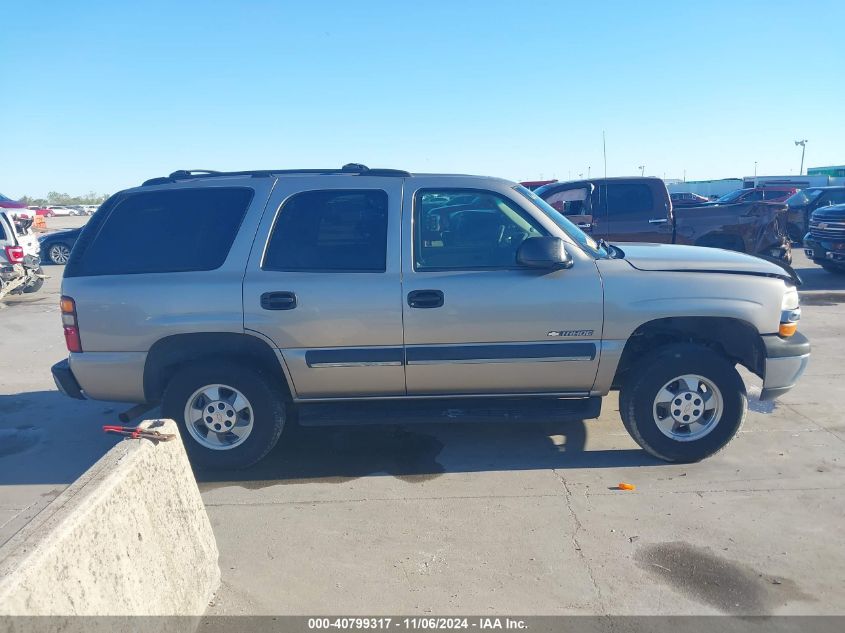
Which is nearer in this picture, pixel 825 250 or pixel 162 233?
pixel 162 233

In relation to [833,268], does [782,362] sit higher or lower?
higher

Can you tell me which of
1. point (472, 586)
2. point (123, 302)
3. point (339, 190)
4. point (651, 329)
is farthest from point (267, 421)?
point (651, 329)

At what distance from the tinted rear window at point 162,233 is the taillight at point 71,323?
205 mm

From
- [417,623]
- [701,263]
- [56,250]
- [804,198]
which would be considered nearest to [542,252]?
[701,263]

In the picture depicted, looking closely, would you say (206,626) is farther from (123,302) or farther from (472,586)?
(123,302)

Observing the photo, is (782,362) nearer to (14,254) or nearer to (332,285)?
(332,285)

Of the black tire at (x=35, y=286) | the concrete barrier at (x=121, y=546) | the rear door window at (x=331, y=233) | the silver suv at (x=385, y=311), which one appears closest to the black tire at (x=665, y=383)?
the silver suv at (x=385, y=311)

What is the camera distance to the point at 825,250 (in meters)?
13.0

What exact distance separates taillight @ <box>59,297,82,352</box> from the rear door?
1.18 metres

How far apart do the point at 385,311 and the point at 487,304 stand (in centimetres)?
67

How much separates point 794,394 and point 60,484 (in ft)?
20.0

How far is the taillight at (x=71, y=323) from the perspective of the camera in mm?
4637

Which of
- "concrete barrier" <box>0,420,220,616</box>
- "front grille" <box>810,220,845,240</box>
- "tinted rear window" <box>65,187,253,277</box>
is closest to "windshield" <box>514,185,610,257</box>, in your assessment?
"tinted rear window" <box>65,187,253,277</box>

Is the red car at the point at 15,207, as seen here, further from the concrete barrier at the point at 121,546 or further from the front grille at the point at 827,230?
the front grille at the point at 827,230
